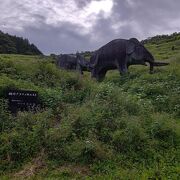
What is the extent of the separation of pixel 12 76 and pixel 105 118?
19.0 feet

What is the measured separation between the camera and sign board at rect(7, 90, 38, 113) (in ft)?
40.8

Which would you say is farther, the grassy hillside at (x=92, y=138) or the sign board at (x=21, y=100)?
the sign board at (x=21, y=100)

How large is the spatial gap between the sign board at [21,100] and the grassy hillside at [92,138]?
289mm

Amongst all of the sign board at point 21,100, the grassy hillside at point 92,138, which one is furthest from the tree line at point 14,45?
the grassy hillside at point 92,138

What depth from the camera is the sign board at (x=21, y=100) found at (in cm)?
1242

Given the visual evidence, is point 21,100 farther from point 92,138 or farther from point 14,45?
point 14,45

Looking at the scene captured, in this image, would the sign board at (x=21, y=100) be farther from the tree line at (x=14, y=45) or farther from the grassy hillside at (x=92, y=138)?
the tree line at (x=14, y=45)

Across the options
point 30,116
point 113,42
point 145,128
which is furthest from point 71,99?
point 113,42

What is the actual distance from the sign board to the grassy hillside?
11.4 inches

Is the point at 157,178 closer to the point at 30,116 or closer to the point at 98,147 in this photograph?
the point at 98,147

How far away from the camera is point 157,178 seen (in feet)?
27.8

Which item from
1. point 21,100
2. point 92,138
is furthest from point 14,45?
point 92,138

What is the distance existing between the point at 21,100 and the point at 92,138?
3.33m

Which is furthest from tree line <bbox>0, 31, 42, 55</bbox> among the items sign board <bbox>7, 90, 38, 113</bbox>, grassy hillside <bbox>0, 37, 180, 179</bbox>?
grassy hillside <bbox>0, 37, 180, 179</bbox>
